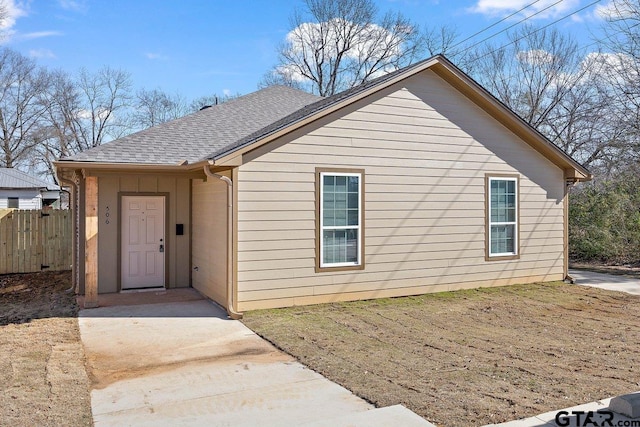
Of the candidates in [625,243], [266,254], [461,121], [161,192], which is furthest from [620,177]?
[161,192]

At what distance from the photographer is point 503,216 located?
34.0ft

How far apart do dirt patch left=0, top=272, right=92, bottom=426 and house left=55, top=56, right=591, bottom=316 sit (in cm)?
85

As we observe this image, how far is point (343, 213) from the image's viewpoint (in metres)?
8.60

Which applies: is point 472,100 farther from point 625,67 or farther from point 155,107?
point 155,107

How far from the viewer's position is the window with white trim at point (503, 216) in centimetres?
1020

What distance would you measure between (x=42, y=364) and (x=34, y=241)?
8689 mm

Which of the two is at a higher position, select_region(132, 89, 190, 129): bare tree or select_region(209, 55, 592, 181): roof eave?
select_region(132, 89, 190, 129): bare tree

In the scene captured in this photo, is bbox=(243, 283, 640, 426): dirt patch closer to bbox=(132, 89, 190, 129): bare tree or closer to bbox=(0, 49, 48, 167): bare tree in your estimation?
bbox=(0, 49, 48, 167): bare tree

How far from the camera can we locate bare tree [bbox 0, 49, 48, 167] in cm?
3178

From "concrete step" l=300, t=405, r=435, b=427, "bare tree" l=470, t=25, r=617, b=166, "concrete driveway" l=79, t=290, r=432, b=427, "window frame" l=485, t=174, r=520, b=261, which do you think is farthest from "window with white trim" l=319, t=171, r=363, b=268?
"bare tree" l=470, t=25, r=617, b=166

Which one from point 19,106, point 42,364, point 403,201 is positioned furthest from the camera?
point 19,106

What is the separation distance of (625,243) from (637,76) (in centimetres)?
501

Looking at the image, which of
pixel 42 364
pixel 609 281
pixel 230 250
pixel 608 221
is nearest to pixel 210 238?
pixel 230 250

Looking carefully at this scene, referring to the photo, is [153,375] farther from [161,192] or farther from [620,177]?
[620,177]
